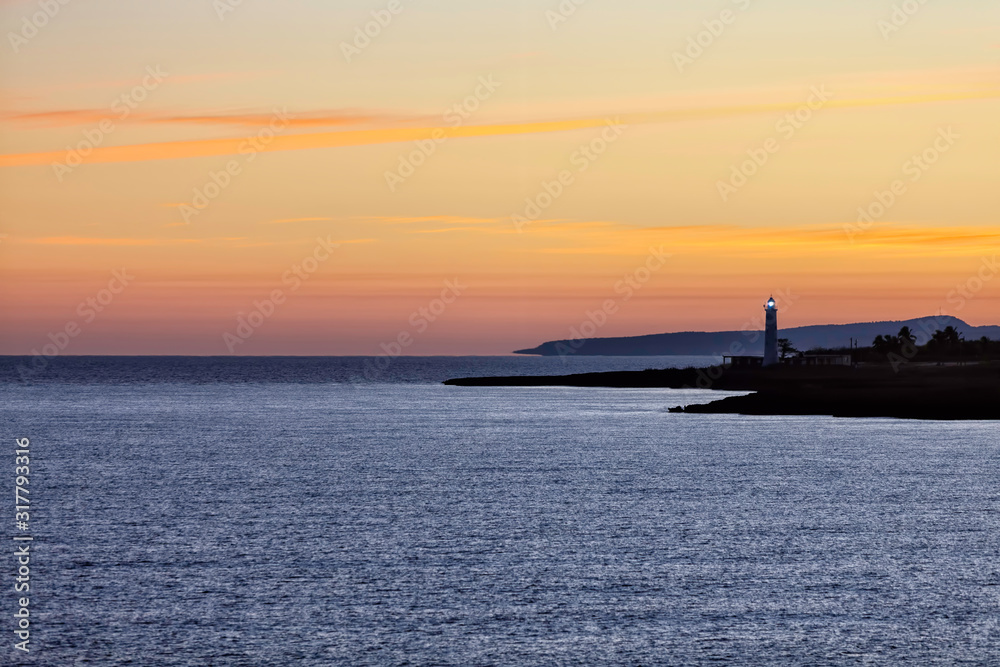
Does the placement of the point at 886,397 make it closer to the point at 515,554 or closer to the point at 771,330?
the point at 771,330

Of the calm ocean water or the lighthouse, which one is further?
the lighthouse

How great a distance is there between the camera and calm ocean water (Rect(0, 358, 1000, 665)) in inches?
887

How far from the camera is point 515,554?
32.2 meters

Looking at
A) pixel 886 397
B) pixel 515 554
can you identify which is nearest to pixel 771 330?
pixel 886 397

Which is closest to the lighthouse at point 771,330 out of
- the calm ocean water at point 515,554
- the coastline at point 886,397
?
the coastline at point 886,397

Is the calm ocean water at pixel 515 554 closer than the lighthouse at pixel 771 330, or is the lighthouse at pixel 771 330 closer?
the calm ocean water at pixel 515 554

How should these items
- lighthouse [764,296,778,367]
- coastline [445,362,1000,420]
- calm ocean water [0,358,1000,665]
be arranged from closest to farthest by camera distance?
calm ocean water [0,358,1000,665] → coastline [445,362,1000,420] → lighthouse [764,296,778,367]

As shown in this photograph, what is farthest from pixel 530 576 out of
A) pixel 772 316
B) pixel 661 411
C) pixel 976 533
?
pixel 772 316

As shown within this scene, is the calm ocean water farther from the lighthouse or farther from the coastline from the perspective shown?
the lighthouse

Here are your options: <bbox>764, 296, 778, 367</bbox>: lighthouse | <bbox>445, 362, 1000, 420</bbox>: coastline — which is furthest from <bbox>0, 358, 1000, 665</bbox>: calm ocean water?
<bbox>764, 296, 778, 367</bbox>: lighthouse

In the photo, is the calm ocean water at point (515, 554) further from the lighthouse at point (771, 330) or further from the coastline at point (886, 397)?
the lighthouse at point (771, 330)

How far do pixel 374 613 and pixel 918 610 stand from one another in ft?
38.7

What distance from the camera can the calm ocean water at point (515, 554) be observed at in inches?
887

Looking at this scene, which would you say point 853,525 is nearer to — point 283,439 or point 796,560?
point 796,560
